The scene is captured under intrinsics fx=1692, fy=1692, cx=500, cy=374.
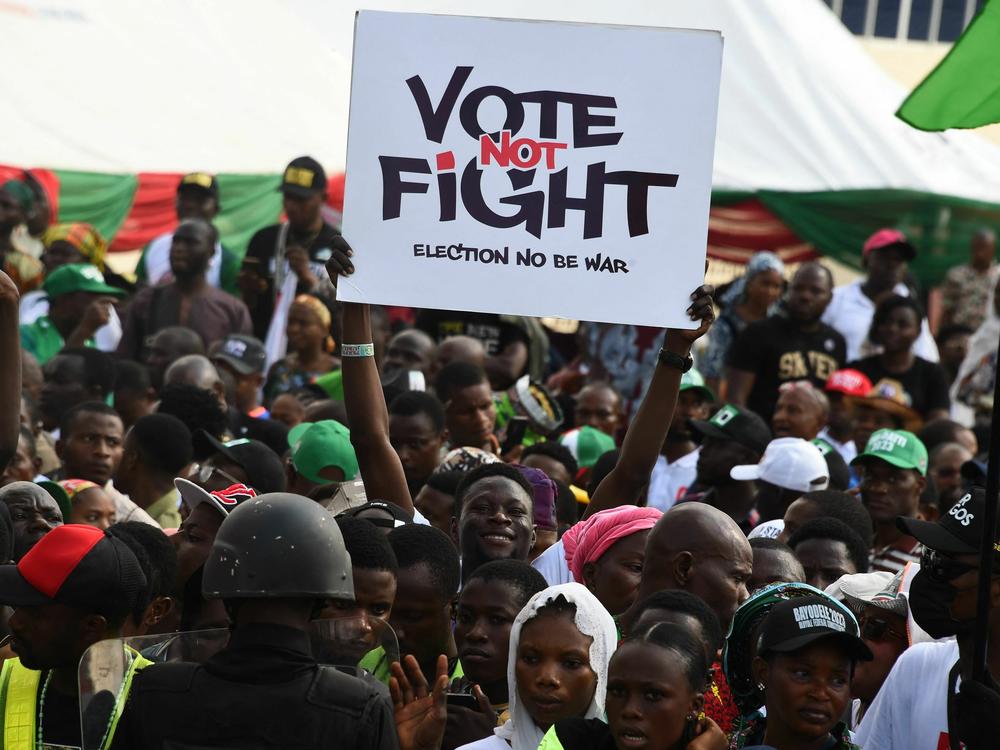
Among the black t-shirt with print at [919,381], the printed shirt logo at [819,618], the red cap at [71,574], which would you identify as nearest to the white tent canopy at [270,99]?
the black t-shirt with print at [919,381]

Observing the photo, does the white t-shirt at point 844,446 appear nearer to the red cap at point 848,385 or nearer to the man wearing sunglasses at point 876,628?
the red cap at point 848,385

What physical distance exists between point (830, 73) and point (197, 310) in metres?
6.85

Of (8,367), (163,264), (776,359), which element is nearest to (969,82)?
(8,367)

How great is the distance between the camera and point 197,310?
12.2 metres

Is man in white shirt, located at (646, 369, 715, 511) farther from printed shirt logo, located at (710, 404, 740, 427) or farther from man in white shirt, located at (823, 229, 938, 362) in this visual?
man in white shirt, located at (823, 229, 938, 362)

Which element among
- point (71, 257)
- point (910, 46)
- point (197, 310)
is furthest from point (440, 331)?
point (910, 46)

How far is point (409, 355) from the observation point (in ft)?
35.5

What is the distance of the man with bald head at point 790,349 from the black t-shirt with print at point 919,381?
21 centimetres

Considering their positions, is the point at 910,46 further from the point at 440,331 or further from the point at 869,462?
the point at 869,462

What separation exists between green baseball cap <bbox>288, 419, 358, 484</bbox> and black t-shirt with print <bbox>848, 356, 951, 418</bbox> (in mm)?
4879

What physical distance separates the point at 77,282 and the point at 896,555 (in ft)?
21.9

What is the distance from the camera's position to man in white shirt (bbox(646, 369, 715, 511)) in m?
9.27

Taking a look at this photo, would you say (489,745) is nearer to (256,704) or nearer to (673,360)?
(256,704)

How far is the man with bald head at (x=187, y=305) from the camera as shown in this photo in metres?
12.1
